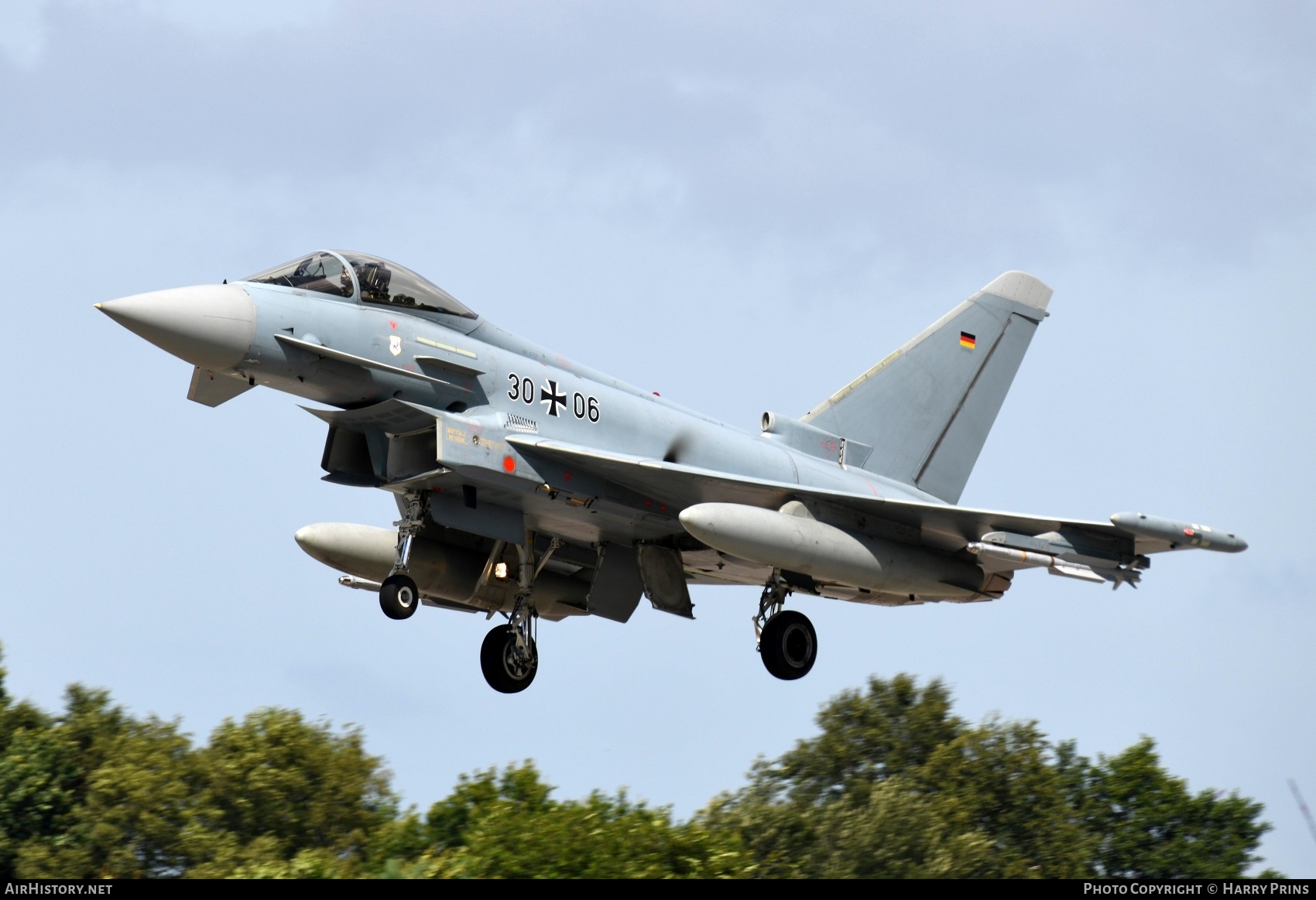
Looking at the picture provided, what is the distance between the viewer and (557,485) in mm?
18078

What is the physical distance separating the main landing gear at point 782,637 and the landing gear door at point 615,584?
152 cm

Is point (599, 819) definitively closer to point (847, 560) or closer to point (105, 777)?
point (847, 560)

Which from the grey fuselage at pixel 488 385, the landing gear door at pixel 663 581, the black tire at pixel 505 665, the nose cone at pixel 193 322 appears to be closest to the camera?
the nose cone at pixel 193 322

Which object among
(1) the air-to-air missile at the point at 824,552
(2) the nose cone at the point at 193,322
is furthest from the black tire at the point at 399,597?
(1) the air-to-air missile at the point at 824,552

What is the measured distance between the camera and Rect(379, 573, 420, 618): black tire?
57.5 feet

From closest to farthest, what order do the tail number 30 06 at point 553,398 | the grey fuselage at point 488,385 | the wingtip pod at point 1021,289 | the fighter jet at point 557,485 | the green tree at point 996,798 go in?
the grey fuselage at point 488,385 → the fighter jet at point 557,485 → the tail number 30 06 at point 553,398 → the wingtip pod at point 1021,289 → the green tree at point 996,798

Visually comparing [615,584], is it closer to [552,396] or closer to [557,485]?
[557,485]

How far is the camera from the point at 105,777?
30.6 m

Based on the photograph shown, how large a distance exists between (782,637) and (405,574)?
15.1 feet

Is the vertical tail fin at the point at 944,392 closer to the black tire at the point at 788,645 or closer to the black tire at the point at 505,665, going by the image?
the black tire at the point at 788,645

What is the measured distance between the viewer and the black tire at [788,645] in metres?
19.7

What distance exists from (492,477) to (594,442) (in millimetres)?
1542

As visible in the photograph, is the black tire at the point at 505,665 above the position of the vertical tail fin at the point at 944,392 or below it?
below

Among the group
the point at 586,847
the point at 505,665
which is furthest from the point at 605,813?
the point at 505,665
